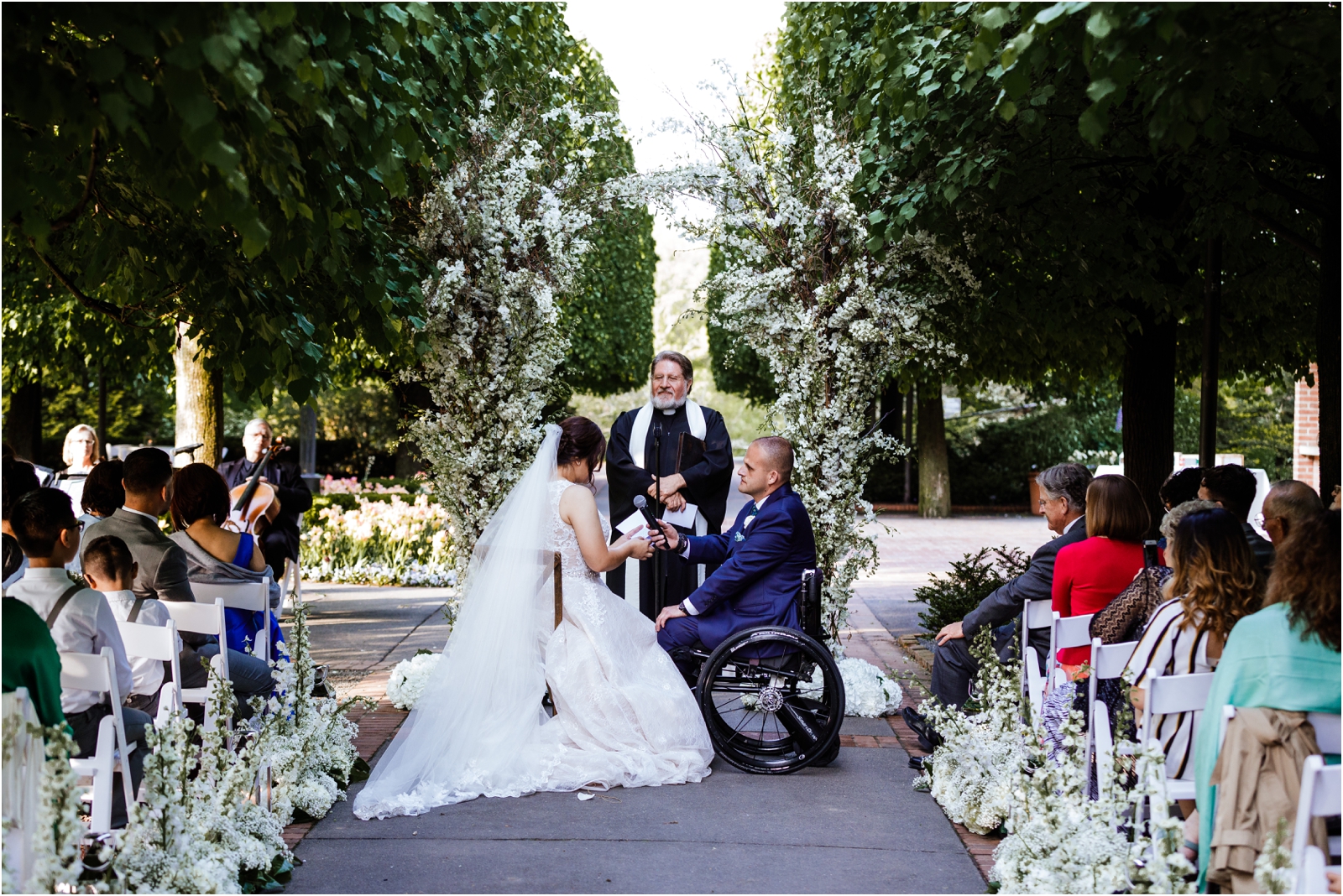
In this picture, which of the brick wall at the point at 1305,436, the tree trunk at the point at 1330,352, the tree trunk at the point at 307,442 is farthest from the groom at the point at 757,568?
the brick wall at the point at 1305,436

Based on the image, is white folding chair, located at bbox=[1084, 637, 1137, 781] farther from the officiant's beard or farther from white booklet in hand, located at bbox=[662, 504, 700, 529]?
the officiant's beard

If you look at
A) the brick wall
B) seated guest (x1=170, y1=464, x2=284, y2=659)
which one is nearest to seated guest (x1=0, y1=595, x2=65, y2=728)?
seated guest (x1=170, y1=464, x2=284, y2=659)

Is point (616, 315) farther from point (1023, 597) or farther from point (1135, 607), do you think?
point (1135, 607)

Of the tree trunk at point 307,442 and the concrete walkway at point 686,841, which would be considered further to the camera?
the tree trunk at point 307,442

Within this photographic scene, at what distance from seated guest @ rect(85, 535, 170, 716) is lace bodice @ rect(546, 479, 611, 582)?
174 cm

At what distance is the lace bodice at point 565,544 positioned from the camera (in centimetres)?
549

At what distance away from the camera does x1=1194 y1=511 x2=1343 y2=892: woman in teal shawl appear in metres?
3.12

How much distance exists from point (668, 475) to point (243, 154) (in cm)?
392

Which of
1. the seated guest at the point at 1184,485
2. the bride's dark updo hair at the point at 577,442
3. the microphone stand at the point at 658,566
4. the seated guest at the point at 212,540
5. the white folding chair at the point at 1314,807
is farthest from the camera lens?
the microphone stand at the point at 658,566

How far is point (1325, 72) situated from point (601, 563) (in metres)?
3.80

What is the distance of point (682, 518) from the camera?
277 inches

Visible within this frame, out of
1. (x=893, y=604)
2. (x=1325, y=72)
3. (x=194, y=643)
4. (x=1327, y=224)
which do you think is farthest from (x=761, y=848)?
(x=893, y=604)

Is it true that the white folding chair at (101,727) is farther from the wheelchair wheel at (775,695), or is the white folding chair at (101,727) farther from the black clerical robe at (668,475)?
the black clerical robe at (668,475)

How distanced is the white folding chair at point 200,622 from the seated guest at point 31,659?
1.17m
